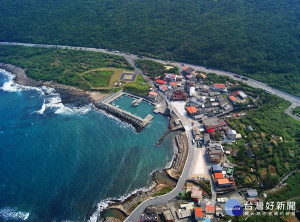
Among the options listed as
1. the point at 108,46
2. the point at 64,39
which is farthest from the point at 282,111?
the point at 64,39

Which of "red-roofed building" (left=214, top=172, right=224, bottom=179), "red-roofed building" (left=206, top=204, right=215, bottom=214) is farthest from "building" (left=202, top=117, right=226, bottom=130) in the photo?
"red-roofed building" (left=206, top=204, right=215, bottom=214)

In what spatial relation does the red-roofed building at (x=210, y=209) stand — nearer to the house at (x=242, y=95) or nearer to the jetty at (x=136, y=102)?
the jetty at (x=136, y=102)

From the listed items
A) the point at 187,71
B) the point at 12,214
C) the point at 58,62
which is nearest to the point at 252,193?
the point at 12,214

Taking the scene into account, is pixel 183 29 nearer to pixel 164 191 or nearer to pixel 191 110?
pixel 191 110

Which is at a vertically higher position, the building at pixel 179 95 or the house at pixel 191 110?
the building at pixel 179 95

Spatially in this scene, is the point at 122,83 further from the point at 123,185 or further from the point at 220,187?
the point at 220,187

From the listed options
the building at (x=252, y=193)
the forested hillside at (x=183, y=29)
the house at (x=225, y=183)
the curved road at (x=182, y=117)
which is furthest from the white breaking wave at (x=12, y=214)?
the forested hillside at (x=183, y=29)

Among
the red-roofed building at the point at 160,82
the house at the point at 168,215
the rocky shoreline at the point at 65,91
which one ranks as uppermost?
the red-roofed building at the point at 160,82
